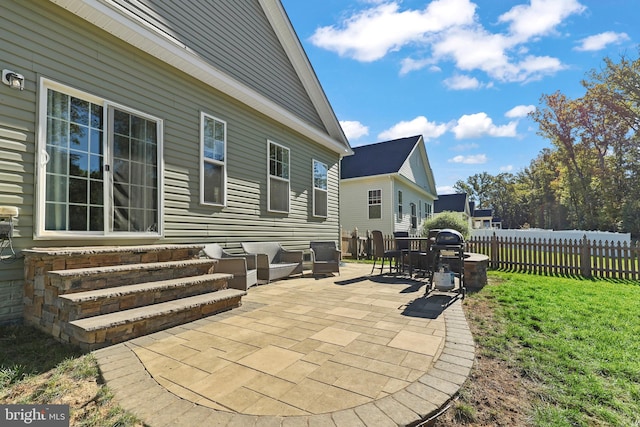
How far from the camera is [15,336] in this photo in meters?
2.94

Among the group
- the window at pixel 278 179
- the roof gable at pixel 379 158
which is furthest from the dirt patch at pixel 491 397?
the roof gable at pixel 379 158

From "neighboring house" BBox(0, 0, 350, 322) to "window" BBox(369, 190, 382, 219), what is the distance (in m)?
7.98

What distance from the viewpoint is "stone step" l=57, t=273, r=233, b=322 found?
2.72m

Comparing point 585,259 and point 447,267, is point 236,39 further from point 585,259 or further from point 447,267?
point 585,259

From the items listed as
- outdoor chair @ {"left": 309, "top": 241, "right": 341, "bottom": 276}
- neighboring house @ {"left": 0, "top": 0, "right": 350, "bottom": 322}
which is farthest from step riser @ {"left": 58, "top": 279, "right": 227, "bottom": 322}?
outdoor chair @ {"left": 309, "top": 241, "right": 341, "bottom": 276}

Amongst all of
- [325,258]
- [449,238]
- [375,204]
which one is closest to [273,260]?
[325,258]

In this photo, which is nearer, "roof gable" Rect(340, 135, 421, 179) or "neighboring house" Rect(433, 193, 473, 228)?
"roof gable" Rect(340, 135, 421, 179)

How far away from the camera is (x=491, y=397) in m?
2.07

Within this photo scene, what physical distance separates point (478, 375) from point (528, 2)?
1006cm

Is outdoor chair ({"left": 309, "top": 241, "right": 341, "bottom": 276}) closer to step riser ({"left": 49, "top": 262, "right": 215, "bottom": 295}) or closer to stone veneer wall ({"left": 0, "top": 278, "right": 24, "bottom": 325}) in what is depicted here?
step riser ({"left": 49, "top": 262, "right": 215, "bottom": 295})

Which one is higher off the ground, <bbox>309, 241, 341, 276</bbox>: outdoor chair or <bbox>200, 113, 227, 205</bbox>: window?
<bbox>200, 113, 227, 205</bbox>: window

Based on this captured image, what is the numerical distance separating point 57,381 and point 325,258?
5.83m

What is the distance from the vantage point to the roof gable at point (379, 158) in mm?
15478

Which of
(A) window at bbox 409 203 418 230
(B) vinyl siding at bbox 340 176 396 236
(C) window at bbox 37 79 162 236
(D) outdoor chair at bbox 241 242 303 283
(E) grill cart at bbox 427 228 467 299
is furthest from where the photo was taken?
(A) window at bbox 409 203 418 230
